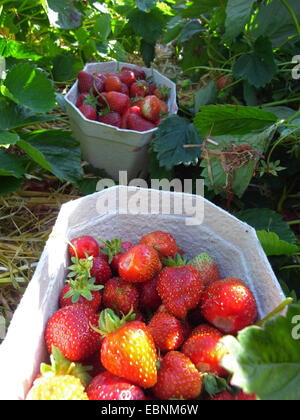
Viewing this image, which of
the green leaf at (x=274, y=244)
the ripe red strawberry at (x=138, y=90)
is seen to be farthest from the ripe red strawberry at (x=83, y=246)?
the ripe red strawberry at (x=138, y=90)

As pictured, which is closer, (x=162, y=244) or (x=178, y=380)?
(x=178, y=380)

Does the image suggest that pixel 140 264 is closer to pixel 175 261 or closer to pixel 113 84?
pixel 175 261

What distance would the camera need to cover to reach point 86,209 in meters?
0.86

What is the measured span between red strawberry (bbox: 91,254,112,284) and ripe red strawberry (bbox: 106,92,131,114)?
697 millimetres

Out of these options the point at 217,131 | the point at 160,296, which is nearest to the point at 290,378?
the point at 160,296

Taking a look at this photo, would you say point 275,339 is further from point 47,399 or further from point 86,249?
point 86,249

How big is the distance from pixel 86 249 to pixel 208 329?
10.6 inches

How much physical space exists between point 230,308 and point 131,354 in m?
0.20

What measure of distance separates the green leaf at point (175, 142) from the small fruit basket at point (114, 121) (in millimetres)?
42

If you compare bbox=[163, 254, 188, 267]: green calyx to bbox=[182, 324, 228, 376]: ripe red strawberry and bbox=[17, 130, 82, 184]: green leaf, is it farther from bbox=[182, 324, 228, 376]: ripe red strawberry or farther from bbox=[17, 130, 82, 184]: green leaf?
bbox=[17, 130, 82, 184]: green leaf

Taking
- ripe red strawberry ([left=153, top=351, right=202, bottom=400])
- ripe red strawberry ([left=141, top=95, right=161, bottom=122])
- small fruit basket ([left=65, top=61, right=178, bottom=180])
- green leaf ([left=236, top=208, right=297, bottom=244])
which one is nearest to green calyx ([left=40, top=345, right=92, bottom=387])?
ripe red strawberry ([left=153, top=351, right=202, bottom=400])

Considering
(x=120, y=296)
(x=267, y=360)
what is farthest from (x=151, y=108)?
(x=267, y=360)

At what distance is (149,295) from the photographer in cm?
79

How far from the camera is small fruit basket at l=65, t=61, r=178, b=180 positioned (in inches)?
49.5
